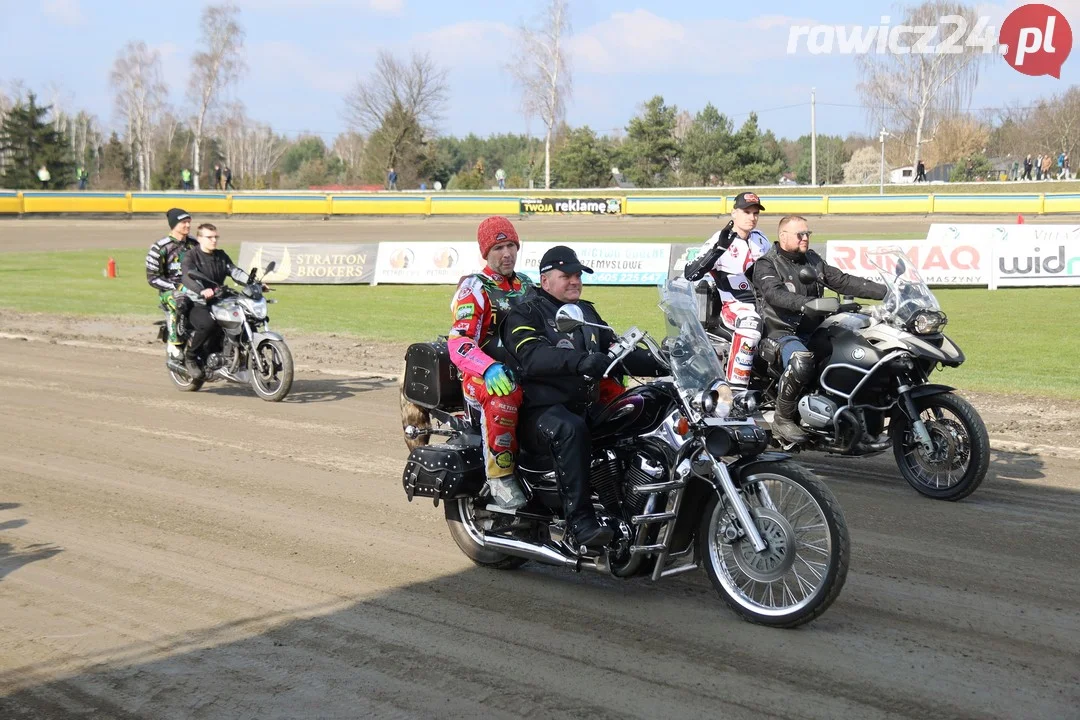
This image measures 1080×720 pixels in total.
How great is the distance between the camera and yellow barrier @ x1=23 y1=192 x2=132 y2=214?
46.7 metres

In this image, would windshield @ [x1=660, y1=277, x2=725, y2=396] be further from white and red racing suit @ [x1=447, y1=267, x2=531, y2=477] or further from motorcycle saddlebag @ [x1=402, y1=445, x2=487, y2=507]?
motorcycle saddlebag @ [x1=402, y1=445, x2=487, y2=507]

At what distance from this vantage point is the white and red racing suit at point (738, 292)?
8.76 m

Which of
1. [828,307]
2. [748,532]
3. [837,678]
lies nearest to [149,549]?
[748,532]

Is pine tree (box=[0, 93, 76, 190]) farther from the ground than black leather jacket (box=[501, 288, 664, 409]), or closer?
farther from the ground

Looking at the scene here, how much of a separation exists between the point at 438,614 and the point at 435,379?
154 cm

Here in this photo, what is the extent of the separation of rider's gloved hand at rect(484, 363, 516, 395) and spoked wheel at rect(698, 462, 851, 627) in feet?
3.88

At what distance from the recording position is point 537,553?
18.9ft

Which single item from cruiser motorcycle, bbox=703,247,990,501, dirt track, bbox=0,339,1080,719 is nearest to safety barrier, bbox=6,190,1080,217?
cruiser motorcycle, bbox=703,247,990,501

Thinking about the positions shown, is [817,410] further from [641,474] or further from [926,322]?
[641,474]

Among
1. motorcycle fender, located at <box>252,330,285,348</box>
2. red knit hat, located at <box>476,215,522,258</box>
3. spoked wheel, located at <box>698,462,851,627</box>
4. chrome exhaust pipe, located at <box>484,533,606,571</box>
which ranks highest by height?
red knit hat, located at <box>476,215,522,258</box>

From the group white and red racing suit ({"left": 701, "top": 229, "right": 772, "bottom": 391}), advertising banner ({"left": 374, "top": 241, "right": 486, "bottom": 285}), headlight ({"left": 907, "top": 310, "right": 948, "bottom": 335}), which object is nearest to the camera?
headlight ({"left": 907, "top": 310, "right": 948, "bottom": 335})

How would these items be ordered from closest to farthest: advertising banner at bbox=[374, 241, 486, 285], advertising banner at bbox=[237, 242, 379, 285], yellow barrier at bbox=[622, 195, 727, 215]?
advertising banner at bbox=[374, 241, 486, 285] < advertising banner at bbox=[237, 242, 379, 285] < yellow barrier at bbox=[622, 195, 727, 215]

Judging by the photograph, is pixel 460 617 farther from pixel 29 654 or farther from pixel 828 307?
pixel 828 307

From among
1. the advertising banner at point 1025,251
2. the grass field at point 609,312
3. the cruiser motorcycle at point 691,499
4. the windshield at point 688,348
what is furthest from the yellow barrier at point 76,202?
the windshield at point 688,348
